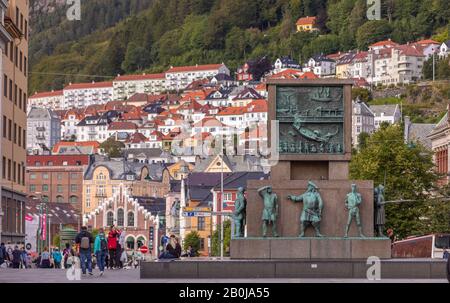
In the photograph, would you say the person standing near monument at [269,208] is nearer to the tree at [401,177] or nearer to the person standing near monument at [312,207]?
the person standing near monument at [312,207]

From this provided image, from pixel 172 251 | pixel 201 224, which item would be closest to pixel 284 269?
pixel 172 251

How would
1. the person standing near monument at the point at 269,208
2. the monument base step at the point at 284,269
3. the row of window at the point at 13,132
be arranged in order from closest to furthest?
the monument base step at the point at 284,269 < the person standing near monument at the point at 269,208 < the row of window at the point at 13,132

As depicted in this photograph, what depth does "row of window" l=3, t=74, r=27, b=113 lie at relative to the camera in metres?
91.9

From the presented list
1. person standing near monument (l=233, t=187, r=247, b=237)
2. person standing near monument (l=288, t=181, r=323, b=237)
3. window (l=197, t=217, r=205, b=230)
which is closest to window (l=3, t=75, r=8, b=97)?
person standing near monument (l=233, t=187, r=247, b=237)

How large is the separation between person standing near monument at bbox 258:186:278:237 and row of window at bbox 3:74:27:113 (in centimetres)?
4610

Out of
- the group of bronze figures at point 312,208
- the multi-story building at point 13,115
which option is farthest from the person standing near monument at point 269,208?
the multi-story building at point 13,115

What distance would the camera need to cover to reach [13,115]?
95562 mm

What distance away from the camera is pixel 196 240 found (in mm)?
180500

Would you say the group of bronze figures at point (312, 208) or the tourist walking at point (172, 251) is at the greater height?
the group of bronze figures at point (312, 208)

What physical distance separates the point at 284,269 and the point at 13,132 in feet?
179

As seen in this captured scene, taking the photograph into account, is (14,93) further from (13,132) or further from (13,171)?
(13,171)

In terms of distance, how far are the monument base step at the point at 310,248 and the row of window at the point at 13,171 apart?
46.5 meters

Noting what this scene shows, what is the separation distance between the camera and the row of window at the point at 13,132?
92.1m

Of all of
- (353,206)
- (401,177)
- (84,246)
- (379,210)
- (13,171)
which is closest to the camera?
(353,206)
